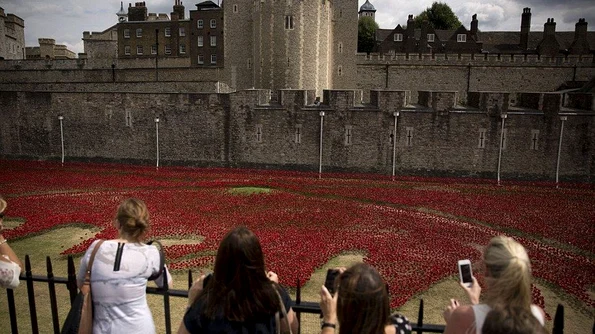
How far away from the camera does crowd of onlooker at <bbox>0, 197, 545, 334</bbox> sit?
3001mm

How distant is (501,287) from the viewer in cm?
309

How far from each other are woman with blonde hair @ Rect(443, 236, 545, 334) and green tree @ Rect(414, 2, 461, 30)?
197 ft

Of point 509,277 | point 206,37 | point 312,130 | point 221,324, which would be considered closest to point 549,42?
point 312,130

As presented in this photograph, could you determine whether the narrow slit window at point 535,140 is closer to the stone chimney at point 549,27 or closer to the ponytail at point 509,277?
the ponytail at point 509,277

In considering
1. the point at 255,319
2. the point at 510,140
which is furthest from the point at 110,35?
the point at 255,319

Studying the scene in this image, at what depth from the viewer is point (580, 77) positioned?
38625 mm

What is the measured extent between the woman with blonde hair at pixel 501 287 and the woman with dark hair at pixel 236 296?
4.16 feet

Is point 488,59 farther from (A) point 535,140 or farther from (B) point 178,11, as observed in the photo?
(B) point 178,11

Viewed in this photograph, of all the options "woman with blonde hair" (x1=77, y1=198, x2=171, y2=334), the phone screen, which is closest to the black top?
"woman with blonde hair" (x1=77, y1=198, x2=171, y2=334)

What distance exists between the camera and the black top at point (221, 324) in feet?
10.5

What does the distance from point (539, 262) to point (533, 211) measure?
516 cm

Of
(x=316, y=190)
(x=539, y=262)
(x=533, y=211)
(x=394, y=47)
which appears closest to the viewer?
(x=539, y=262)

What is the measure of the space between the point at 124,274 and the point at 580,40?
51.0 meters

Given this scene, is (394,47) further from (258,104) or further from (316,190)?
(316,190)
